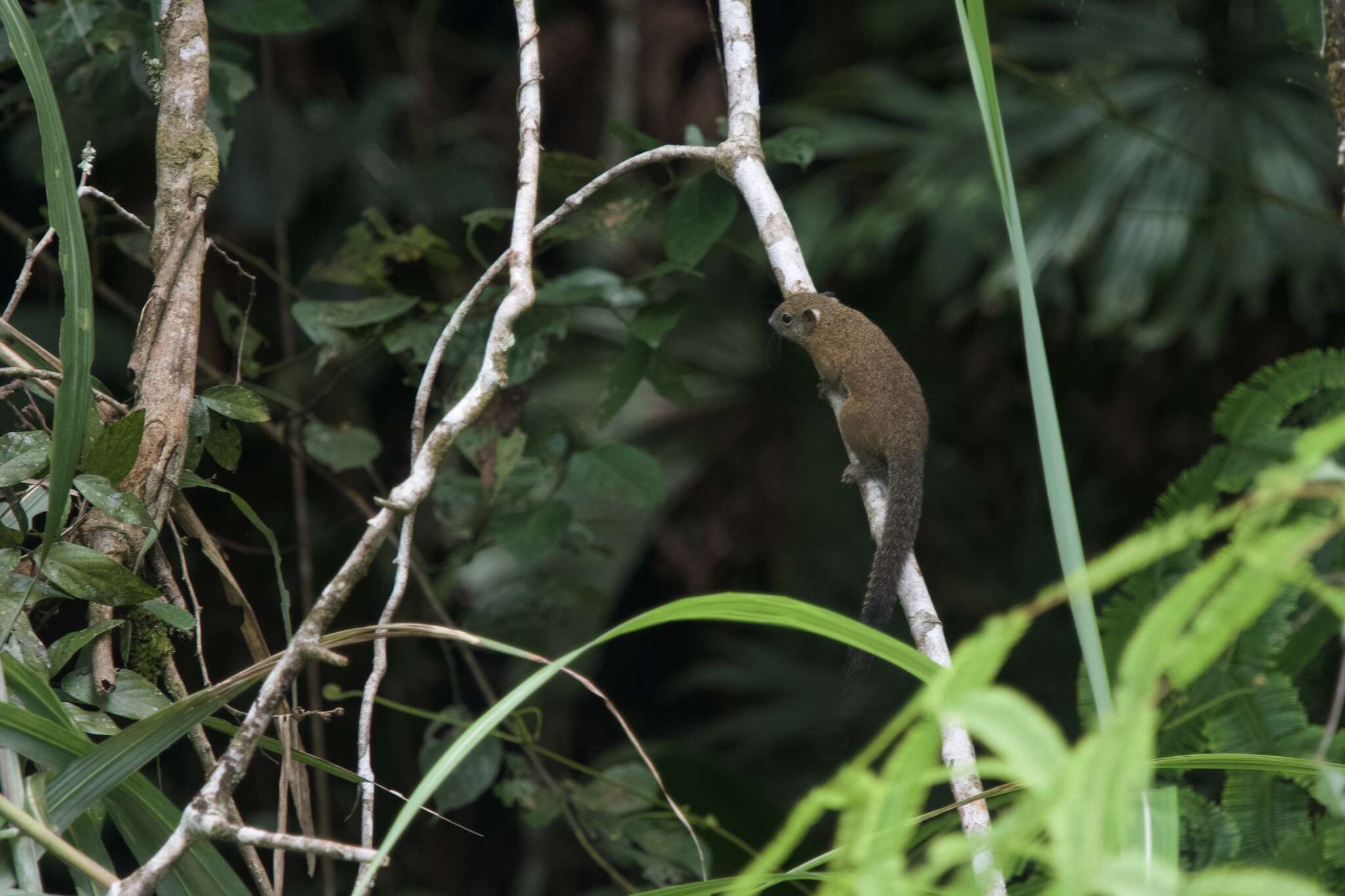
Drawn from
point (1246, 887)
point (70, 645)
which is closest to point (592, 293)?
point (70, 645)

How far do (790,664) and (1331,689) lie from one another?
296 centimetres

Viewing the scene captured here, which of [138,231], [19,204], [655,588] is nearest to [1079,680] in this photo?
[138,231]

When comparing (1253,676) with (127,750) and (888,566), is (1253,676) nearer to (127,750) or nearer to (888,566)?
(888,566)

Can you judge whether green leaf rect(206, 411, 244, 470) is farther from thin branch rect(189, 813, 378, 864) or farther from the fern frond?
the fern frond

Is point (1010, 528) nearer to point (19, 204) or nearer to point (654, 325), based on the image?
point (654, 325)

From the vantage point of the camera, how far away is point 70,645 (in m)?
1.56

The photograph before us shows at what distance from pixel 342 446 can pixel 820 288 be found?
2.77m

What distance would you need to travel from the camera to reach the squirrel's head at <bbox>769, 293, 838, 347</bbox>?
3330 millimetres

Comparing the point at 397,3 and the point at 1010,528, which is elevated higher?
the point at 397,3

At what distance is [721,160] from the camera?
2.24m

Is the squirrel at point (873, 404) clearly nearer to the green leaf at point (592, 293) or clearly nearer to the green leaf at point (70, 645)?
the green leaf at point (592, 293)

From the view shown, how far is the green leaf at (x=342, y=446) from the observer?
115 inches

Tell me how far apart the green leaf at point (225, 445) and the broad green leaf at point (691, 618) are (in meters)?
0.95

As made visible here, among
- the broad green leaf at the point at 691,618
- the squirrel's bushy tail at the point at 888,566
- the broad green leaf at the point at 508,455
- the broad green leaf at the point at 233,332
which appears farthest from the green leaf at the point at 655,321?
the broad green leaf at the point at 691,618
